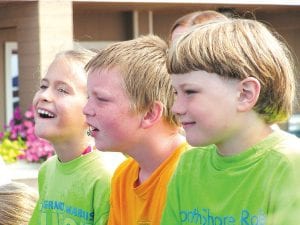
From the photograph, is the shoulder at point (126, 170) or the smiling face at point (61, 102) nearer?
the shoulder at point (126, 170)

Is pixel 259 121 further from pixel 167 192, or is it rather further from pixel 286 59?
pixel 167 192

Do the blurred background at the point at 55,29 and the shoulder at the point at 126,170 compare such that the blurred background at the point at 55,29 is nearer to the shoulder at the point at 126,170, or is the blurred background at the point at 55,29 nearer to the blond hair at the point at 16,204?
the blond hair at the point at 16,204

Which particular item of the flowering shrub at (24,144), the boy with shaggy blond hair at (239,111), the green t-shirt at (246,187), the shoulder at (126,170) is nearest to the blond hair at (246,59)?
the boy with shaggy blond hair at (239,111)

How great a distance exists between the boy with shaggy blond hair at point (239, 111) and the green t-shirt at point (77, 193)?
2.66ft

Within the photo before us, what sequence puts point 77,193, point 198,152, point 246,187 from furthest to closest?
point 77,193, point 198,152, point 246,187

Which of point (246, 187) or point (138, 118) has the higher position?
point (138, 118)

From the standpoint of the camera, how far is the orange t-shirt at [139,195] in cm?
318

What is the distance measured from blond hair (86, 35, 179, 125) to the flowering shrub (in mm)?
6491

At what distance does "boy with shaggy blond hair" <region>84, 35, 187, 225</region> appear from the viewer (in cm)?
318

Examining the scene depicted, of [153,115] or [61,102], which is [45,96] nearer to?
[61,102]

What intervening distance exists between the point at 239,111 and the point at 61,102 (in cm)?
114

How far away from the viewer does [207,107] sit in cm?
263

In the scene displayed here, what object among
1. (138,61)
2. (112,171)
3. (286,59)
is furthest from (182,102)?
(112,171)

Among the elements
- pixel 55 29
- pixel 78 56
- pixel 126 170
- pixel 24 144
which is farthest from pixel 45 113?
pixel 55 29
